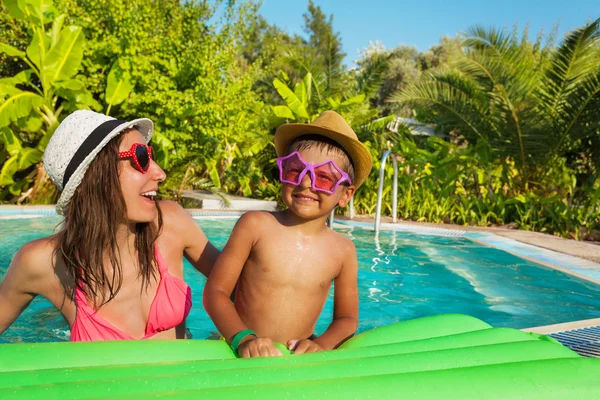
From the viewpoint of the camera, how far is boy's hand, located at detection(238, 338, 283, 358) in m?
1.66

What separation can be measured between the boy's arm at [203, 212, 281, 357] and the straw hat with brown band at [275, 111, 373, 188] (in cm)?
34

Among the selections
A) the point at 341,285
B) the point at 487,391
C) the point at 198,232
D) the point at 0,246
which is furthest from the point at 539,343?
the point at 0,246

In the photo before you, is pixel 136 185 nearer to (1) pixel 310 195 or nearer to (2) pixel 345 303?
(1) pixel 310 195

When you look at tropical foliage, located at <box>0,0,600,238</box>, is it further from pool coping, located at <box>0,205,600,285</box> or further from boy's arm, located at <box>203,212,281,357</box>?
boy's arm, located at <box>203,212,281,357</box>

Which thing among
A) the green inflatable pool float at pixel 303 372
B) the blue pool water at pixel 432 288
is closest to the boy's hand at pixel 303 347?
the green inflatable pool float at pixel 303 372

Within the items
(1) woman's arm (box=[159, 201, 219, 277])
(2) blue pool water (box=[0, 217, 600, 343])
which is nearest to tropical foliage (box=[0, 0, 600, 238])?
(2) blue pool water (box=[0, 217, 600, 343])

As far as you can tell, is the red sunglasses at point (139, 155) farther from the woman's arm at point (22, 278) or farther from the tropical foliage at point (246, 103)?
the tropical foliage at point (246, 103)

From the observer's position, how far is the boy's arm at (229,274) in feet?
6.74

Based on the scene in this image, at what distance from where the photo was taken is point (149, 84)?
429 inches

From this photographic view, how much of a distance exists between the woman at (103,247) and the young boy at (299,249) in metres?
0.26

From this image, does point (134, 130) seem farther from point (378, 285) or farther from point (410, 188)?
point (410, 188)

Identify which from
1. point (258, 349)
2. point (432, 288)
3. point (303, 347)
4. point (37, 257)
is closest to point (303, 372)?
point (258, 349)

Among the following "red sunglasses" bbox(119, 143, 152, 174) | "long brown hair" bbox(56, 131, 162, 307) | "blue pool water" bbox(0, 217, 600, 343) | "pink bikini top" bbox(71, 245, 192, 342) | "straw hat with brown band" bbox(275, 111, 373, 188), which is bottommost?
"blue pool water" bbox(0, 217, 600, 343)

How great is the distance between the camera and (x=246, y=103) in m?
12.3
